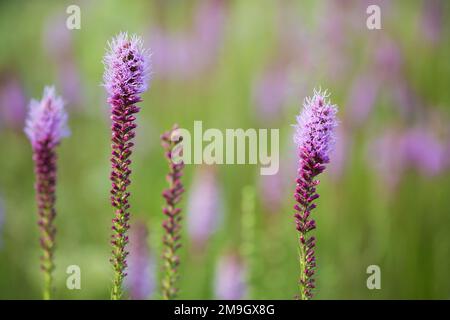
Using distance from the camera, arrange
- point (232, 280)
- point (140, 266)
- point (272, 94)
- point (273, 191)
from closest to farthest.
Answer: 1. point (140, 266)
2. point (232, 280)
3. point (273, 191)
4. point (272, 94)

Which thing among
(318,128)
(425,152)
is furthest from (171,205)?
(425,152)

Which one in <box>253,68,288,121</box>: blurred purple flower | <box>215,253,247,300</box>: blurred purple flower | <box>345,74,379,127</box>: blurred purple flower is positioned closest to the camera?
<box>215,253,247,300</box>: blurred purple flower

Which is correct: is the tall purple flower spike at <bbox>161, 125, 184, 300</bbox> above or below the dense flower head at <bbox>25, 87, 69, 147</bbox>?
below

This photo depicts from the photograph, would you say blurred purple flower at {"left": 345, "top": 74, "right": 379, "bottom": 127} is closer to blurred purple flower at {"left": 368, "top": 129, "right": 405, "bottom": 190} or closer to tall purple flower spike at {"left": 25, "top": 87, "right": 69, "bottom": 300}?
blurred purple flower at {"left": 368, "top": 129, "right": 405, "bottom": 190}

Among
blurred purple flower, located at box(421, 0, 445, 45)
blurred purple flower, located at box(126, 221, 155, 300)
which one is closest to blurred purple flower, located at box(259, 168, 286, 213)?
blurred purple flower, located at box(126, 221, 155, 300)

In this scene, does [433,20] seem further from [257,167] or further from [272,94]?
[257,167]
